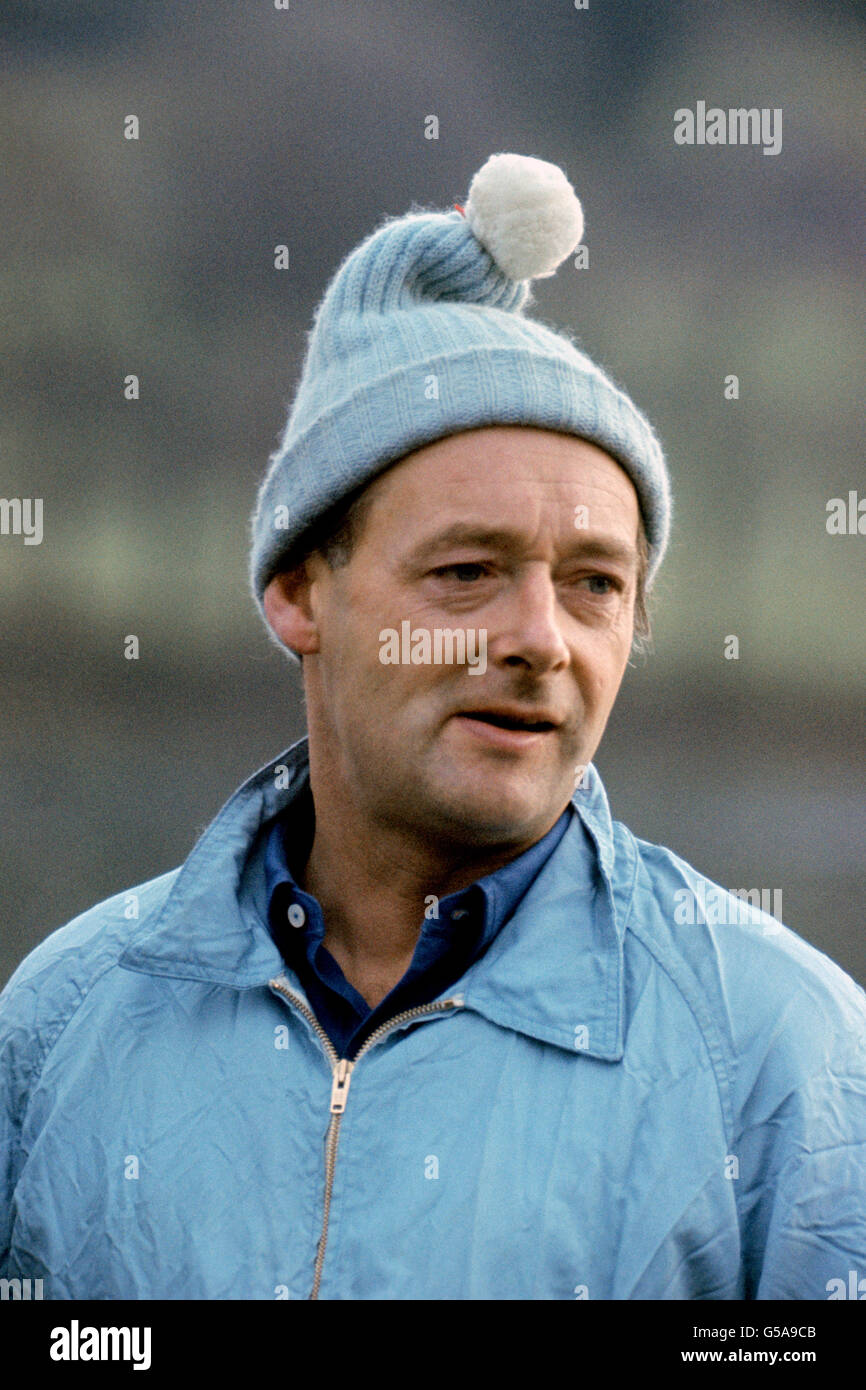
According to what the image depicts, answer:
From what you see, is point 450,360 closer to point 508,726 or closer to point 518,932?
point 508,726

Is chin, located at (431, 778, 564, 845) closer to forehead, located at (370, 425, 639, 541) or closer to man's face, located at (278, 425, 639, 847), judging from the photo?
man's face, located at (278, 425, 639, 847)

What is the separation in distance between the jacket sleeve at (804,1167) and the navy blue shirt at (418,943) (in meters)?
0.39

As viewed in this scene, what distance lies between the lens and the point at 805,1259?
1649 millimetres

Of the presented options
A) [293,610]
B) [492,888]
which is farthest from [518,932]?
[293,610]

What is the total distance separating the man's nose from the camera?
6.06ft

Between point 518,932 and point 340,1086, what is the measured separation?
30cm

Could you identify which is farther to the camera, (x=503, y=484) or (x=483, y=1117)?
(x=503, y=484)

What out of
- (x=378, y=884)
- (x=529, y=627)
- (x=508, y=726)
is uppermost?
(x=529, y=627)

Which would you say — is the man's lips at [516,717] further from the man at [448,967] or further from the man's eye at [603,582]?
the man's eye at [603,582]

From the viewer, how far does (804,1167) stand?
1655mm

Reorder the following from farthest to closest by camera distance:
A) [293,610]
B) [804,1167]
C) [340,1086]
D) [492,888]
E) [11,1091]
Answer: [293,610] < [11,1091] < [492,888] < [340,1086] < [804,1167]

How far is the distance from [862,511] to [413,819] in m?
4.03

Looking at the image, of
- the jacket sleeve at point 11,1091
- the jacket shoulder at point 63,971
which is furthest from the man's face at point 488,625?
the jacket sleeve at point 11,1091

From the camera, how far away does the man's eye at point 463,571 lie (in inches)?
75.4
